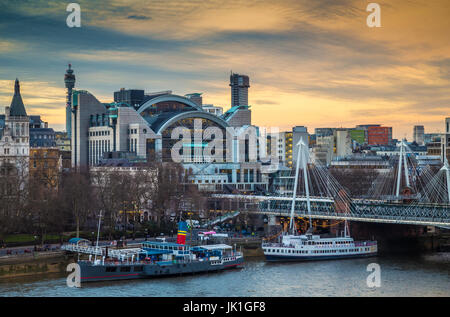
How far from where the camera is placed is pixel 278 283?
54906mm

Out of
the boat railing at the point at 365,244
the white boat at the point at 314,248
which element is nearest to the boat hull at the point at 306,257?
the white boat at the point at 314,248

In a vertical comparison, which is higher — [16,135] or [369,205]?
[16,135]

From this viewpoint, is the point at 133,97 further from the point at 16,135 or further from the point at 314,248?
the point at 314,248

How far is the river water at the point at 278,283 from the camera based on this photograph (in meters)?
51.2

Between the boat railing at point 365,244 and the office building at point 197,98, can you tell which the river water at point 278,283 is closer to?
the boat railing at point 365,244

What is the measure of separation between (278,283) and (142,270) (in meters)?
10.3

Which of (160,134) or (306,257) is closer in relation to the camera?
(306,257)

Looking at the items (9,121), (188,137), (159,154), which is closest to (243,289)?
(9,121)

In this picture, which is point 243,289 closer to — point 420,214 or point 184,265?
point 184,265

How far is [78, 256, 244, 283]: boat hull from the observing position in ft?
183

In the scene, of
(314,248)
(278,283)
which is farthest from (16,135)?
(278,283)

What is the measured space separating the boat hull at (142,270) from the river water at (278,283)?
29.1 inches

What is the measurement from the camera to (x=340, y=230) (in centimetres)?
7762

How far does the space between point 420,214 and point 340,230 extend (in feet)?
29.6
